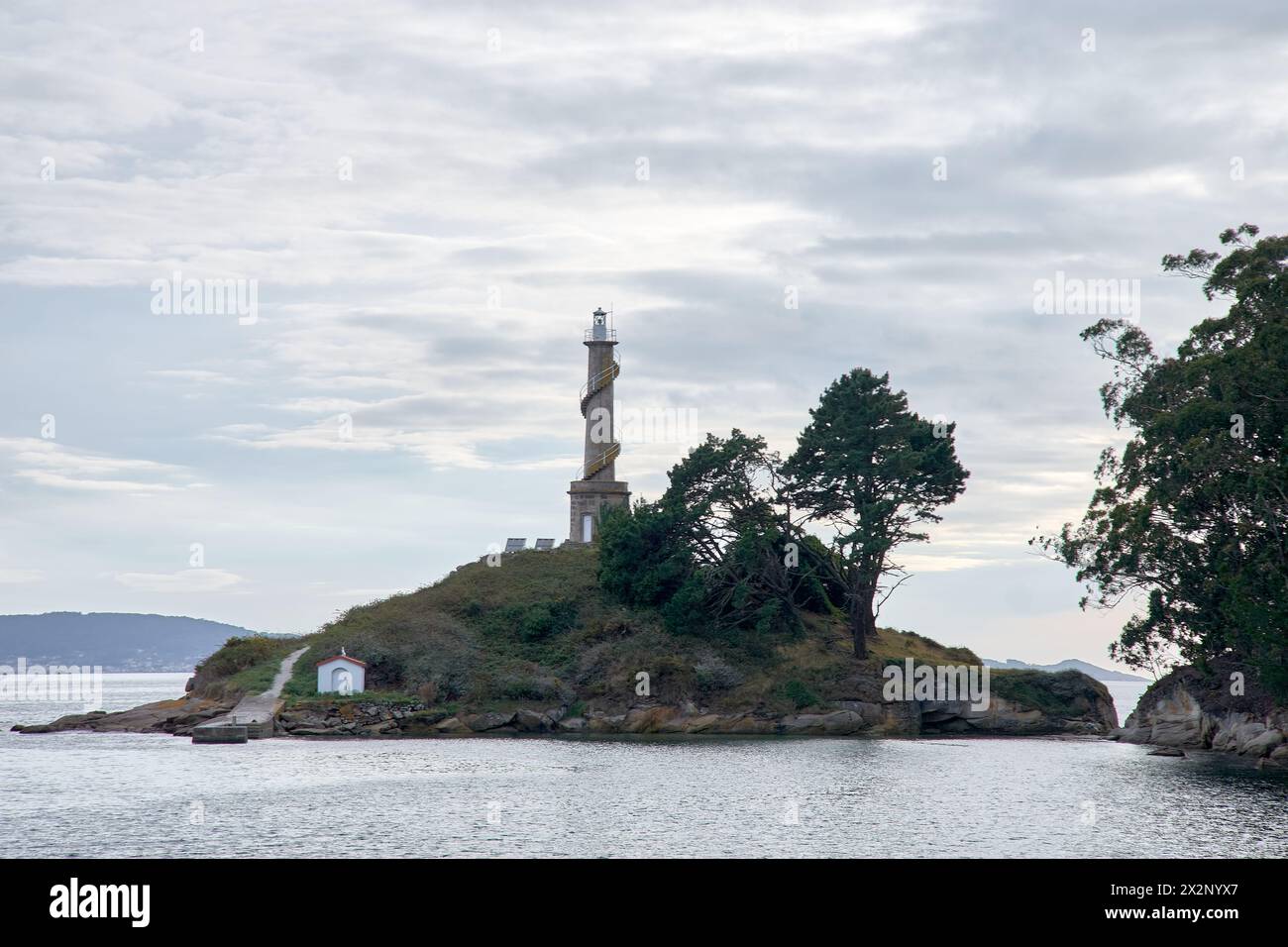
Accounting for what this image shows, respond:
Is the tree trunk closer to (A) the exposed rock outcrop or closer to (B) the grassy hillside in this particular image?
(B) the grassy hillside

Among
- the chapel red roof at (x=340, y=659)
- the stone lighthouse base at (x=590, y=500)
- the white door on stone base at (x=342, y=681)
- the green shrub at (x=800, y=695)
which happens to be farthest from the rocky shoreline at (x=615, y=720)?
the stone lighthouse base at (x=590, y=500)

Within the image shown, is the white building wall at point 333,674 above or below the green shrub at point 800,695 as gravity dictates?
above

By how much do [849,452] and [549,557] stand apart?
25.8 m

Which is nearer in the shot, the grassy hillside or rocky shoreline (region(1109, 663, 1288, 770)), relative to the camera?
rocky shoreline (region(1109, 663, 1288, 770))

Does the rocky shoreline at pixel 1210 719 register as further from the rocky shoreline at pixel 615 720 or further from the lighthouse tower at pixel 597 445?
the lighthouse tower at pixel 597 445

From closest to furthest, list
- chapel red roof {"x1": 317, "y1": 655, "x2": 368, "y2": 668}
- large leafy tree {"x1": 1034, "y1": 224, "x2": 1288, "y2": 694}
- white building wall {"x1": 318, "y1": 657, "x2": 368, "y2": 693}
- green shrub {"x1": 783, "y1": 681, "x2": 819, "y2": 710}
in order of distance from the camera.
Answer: large leafy tree {"x1": 1034, "y1": 224, "x2": 1288, "y2": 694} < white building wall {"x1": 318, "y1": 657, "x2": 368, "y2": 693} < chapel red roof {"x1": 317, "y1": 655, "x2": 368, "y2": 668} < green shrub {"x1": 783, "y1": 681, "x2": 819, "y2": 710}

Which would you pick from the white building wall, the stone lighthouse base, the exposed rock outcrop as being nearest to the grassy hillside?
the white building wall

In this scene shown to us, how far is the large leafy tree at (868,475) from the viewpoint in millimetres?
85000

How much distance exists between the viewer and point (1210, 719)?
235 feet

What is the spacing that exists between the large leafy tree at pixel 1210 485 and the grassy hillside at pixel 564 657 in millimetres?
19126

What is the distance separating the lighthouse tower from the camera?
99625mm

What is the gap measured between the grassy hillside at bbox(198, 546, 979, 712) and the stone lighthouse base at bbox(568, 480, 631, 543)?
36.7ft

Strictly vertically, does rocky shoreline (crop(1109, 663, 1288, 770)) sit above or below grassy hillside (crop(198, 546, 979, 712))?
below

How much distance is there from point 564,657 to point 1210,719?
38.7 meters
